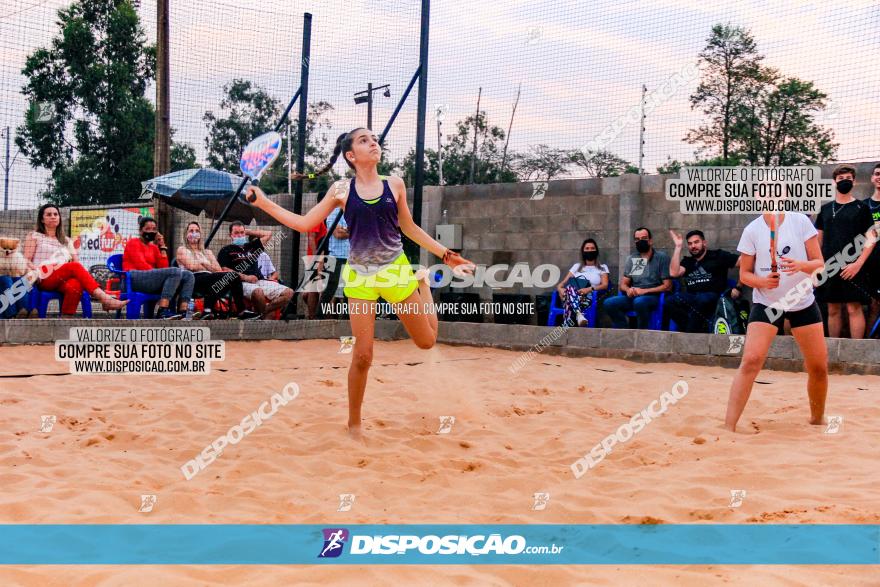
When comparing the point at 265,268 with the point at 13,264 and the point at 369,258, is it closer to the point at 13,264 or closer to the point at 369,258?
the point at 13,264

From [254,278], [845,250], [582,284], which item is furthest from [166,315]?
[845,250]

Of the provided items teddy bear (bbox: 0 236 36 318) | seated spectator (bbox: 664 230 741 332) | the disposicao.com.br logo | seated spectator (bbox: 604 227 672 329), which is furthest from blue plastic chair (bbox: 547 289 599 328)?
the disposicao.com.br logo

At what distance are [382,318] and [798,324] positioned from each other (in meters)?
6.69

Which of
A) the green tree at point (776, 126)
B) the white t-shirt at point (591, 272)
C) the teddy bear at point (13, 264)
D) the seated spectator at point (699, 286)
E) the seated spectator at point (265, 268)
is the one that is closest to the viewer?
the seated spectator at point (699, 286)

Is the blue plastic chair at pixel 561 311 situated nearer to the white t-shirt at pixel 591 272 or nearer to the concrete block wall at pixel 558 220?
the white t-shirt at pixel 591 272

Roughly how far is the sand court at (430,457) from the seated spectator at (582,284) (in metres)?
2.48

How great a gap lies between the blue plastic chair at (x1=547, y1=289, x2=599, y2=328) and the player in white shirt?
4.97m

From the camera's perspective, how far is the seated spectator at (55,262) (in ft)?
29.5

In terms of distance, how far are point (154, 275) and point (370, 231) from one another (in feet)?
17.9

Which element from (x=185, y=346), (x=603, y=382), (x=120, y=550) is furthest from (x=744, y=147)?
(x=120, y=550)

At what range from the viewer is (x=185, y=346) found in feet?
28.4

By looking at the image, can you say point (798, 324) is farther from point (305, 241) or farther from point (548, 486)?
point (305, 241)

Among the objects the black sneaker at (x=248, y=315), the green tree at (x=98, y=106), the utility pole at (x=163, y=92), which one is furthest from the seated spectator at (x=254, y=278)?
the green tree at (x=98, y=106)

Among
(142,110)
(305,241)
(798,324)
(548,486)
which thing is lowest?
(548,486)
